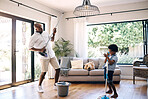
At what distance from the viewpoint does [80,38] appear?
5.82 meters

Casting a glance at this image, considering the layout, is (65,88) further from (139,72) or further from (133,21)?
(133,21)

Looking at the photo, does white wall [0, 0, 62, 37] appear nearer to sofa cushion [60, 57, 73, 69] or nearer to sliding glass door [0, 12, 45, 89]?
sliding glass door [0, 12, 45, 89]

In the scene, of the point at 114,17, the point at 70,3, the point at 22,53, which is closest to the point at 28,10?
the point at 22,53

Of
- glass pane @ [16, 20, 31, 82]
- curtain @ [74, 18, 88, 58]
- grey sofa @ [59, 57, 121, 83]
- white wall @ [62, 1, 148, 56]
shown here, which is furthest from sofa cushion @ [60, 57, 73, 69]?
white wall @ [62, 1, 148, 56]

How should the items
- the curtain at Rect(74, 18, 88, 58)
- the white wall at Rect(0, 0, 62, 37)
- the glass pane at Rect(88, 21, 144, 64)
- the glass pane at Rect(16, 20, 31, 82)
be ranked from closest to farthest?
1. the white wall at Rect(0, 0, 62, 37)
2. the glass pane at Rect(16, 20, 31, 82)
3. the glass pane at Rect(88, 21, 144, 64)
4. the curtain at Rect(74, 18, 88, 58)

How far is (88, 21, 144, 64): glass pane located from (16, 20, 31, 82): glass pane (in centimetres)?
231

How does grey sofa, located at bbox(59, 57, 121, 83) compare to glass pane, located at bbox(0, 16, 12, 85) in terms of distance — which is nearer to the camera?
glass pane, located at bbox(0, 16, 12, 85)

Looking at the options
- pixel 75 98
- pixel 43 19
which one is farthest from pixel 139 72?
pixel 43 19

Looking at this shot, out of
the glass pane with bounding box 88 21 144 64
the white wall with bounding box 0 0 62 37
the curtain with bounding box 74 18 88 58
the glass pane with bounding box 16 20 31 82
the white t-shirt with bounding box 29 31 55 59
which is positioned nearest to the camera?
the white t-shirt with bounding box 29 31 55 59

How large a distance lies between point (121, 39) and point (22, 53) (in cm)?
335

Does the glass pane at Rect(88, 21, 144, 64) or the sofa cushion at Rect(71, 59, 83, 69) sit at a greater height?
the glass pane at Rect(88, 21, 144, 64)

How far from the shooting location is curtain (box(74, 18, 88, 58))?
572cm

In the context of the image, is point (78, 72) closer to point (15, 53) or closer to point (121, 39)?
point (15, 53)

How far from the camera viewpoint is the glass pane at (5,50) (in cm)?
401
